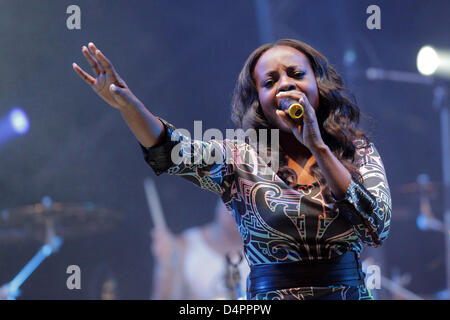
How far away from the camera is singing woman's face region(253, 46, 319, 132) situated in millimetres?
1095

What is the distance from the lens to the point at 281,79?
110 cm

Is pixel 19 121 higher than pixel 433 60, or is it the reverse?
pixel 433 60

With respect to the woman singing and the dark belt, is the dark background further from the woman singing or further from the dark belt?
the dark belt

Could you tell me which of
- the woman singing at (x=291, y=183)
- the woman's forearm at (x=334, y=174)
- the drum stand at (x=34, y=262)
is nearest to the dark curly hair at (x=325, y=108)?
the woman singing at (x=291, y=183)

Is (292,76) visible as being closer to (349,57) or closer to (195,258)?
(195,258)

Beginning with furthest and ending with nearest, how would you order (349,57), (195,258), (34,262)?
(349,57) < (195,258) < (34,262)

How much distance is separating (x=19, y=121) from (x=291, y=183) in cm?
245

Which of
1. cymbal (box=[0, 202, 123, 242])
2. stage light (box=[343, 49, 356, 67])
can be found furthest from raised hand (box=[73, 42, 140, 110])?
stage light (box=[343, 49, 356, 67])

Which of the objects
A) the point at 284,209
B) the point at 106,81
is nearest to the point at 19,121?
the point at 106,81

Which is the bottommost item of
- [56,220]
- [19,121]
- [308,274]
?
[308,274]

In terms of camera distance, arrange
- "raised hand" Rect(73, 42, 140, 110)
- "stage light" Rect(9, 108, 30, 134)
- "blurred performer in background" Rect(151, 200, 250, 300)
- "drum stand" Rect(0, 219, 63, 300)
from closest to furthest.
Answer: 1. "raised hand" Rect(73, 42, 140, 110)
2. "drum stand" Rect(0, 219, 63, 300)
3. "stage light" Rect(9, 108, 30, 134)
4. "blurred performer in background" Rect(151, 200, 250, 300)

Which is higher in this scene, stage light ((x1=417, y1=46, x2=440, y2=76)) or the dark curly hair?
→ stage light ((x1=417, y1=46, x2=440, y2=76))

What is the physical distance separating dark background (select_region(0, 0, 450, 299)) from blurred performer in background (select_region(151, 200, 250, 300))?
Answer: 0.08m
